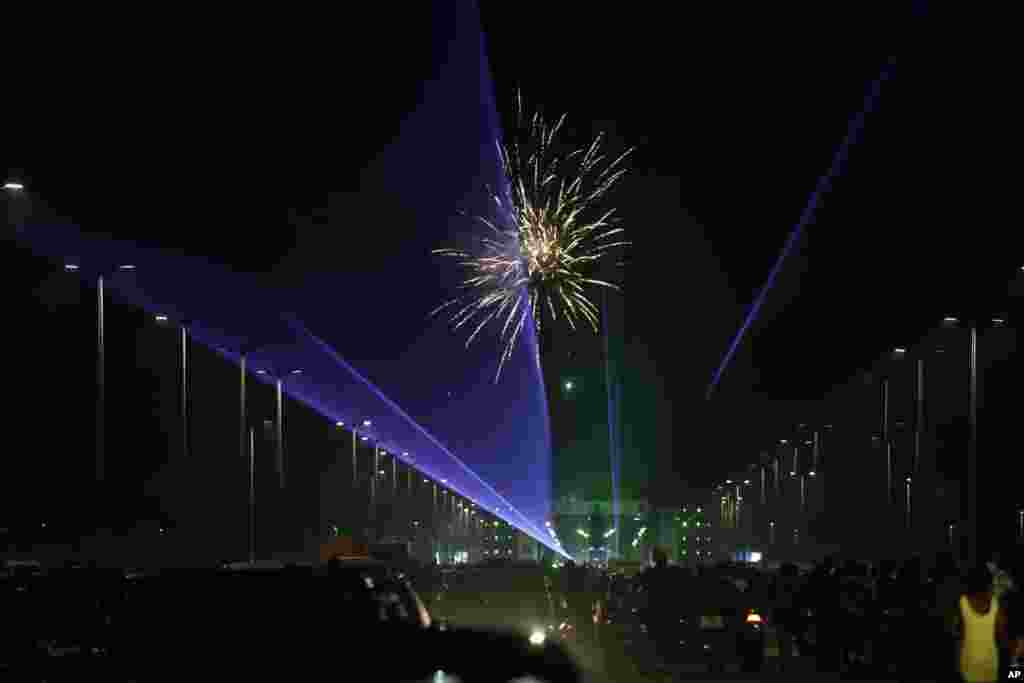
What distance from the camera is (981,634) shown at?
17.5 meters

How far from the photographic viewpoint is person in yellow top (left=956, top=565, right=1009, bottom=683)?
17.4 meters

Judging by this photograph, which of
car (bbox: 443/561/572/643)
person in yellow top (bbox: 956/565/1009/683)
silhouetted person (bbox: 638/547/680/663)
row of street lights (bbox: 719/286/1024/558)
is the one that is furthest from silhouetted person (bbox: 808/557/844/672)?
person in yellow top (bbox: 956/565/1009/683)

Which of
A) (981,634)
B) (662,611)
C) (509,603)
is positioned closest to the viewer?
(981,634)

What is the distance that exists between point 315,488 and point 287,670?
381ft

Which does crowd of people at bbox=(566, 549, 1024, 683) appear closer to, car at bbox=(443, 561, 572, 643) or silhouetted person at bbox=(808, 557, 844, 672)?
silhouetted person at bbox=(808, 557, 844, 672)

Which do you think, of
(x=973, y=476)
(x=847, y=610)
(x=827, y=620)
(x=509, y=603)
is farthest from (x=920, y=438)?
(x=847, y=610)

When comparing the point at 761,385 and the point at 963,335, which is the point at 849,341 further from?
the point at 761,385

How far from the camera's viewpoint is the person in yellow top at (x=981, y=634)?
17.4 metres

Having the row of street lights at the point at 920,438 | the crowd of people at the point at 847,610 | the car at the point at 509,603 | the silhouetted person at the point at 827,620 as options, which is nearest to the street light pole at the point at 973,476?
the row of street lights at the point at 920,438

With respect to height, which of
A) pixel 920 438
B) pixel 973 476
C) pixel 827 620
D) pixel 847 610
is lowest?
pixel 827 620

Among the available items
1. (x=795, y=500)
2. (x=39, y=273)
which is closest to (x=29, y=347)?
(x=39, y=273)

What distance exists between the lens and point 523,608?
39000 mm

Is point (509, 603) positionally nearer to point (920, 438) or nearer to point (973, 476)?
point (973, 476)

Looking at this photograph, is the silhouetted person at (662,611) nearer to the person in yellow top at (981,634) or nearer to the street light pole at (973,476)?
the person in yellow top at (981,634)
